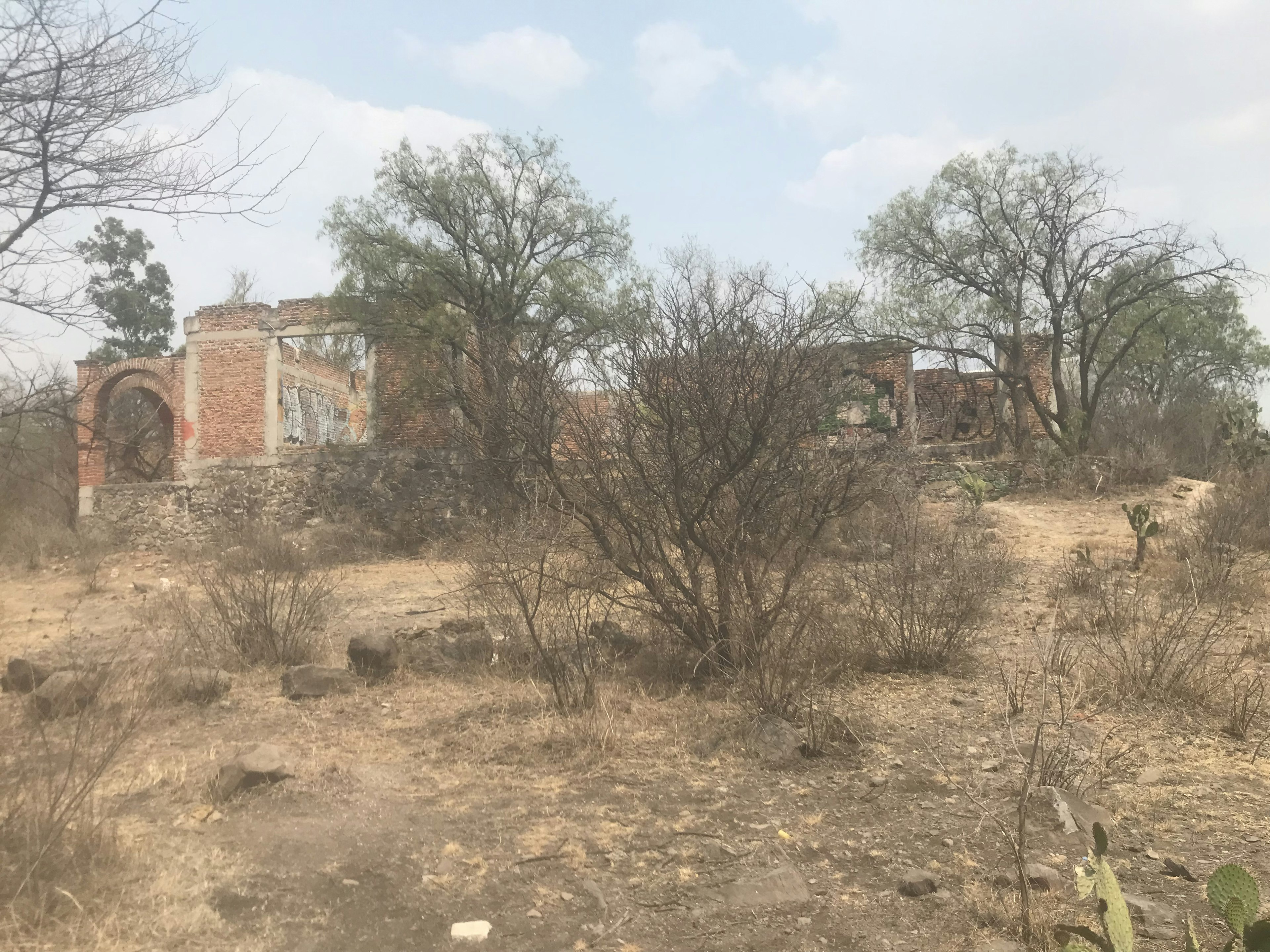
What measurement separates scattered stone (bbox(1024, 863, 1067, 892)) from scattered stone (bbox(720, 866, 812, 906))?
2.87ft

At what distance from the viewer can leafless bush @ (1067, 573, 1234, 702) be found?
5656 millimetres

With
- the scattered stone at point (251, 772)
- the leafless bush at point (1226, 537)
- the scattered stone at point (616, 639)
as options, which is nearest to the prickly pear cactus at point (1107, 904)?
the scattered stone at point (251, 772)

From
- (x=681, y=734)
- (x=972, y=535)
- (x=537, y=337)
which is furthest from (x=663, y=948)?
(x=972, y=535)

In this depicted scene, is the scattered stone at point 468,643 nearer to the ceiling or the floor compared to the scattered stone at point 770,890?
nearer to the ceiling

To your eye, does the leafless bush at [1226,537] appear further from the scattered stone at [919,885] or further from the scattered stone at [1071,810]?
the scattered stone at [919,885]

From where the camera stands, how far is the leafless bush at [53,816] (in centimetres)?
310

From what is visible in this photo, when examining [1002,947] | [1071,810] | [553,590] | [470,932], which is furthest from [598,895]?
[553,590]

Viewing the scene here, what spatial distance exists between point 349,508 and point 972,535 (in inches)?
522

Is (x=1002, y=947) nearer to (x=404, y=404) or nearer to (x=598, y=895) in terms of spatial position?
(x=598, y=895)

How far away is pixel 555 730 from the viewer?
226 inches

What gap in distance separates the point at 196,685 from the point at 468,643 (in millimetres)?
2169

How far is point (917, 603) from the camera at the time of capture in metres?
7.04

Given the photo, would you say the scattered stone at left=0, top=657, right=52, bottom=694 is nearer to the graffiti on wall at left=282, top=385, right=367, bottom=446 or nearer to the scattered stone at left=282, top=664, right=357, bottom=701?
the scattered stone at left=282, top=664, right=357, bottom=701

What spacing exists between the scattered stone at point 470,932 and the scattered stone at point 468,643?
4.14 metres
